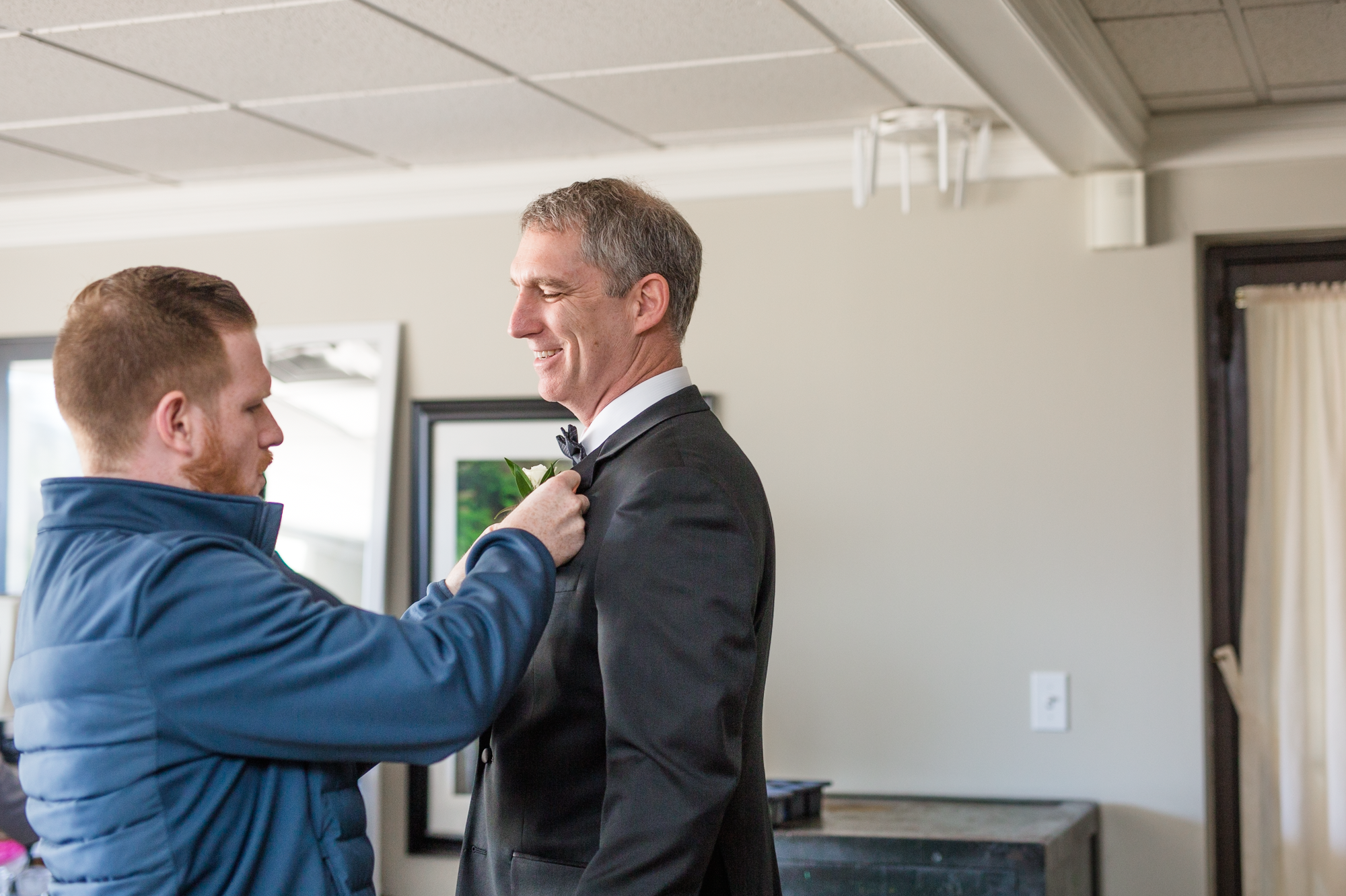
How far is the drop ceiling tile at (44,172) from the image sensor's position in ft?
11.2

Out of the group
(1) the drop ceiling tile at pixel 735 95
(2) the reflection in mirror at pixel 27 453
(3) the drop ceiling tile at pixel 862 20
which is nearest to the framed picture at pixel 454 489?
(1) the drop ceiling tile at pixel 735 95

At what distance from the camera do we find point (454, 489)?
11.8ft

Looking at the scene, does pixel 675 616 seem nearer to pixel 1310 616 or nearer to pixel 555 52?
pixel 555 52

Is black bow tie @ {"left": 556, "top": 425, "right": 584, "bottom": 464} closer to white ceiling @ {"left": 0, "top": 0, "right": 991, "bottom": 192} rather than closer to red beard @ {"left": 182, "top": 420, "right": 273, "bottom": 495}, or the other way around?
red beard @ {"left": 182, "top": 420, "right": 273, "bottom": 495}

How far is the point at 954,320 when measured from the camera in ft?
10.6

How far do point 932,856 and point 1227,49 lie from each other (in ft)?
5.52

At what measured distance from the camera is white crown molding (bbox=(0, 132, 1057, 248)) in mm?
3324

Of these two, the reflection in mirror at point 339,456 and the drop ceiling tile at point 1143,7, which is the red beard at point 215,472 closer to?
the drop ceiling tile at point 1143,7

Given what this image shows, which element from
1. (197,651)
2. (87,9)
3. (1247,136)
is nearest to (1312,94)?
(1247,136)

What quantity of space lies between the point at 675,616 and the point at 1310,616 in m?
2.44

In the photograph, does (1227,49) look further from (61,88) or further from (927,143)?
(61,88)

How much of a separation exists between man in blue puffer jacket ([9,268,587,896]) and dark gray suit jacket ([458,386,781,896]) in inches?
4.9

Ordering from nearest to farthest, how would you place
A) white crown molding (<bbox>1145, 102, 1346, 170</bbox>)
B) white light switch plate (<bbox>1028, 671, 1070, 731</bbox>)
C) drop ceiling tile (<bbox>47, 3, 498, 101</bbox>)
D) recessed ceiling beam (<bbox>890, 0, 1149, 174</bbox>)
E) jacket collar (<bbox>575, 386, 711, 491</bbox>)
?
jacket collar (<bbox>575, 386, 711, 491</bbox>)
recessed ceiling beam (<bbox>890, 0, 1149, 174</bbox>)
drop ceiling tile (<bbox>47, 3, 498, 101</bbox>)
white crown molding (<bbox>1145, 102, 1346, 170</bbox>)
white light switch plate (<bbox>1028, 671, 1070, 731</bbox>)

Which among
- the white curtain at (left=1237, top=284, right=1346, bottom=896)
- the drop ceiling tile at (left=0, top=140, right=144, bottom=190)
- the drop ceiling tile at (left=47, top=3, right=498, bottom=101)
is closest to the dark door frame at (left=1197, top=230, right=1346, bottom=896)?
the white curtain at (left=1237, top=284, right=1346, bottom=896)
